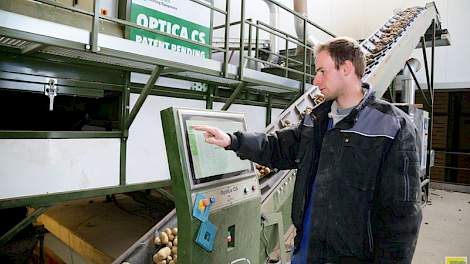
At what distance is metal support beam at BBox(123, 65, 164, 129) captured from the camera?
268 cm

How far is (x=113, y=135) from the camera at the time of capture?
2.92 meters

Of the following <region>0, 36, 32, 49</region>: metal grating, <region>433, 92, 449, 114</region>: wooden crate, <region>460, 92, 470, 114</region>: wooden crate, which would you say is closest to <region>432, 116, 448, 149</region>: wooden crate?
<region>433, 92, 449, 114</region>: wooden crate

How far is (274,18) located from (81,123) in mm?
4547

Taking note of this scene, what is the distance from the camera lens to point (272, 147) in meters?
1.65

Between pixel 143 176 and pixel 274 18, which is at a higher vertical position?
pixel 274 18

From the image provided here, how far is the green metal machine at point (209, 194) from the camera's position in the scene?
1.34 metres

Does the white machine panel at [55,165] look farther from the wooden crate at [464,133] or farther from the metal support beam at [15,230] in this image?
the wooden crate at [464,133]

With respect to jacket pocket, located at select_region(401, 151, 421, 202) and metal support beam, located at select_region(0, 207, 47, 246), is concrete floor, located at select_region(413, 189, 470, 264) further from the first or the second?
metal support beam, located at select_region(0, 207, 47, 246)

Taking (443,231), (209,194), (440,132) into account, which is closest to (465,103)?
(440,132)

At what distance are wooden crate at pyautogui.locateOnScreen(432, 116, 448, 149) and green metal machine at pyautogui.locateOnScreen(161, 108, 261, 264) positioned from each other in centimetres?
890

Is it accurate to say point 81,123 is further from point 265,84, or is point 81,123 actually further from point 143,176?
point 265,84

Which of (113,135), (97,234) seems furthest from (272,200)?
(97,234)

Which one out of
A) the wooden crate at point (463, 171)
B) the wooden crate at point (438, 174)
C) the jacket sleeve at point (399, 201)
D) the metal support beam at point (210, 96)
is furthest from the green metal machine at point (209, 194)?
the wooden crate at point (463, 171)

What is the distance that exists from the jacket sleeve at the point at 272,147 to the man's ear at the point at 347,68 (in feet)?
1.26
